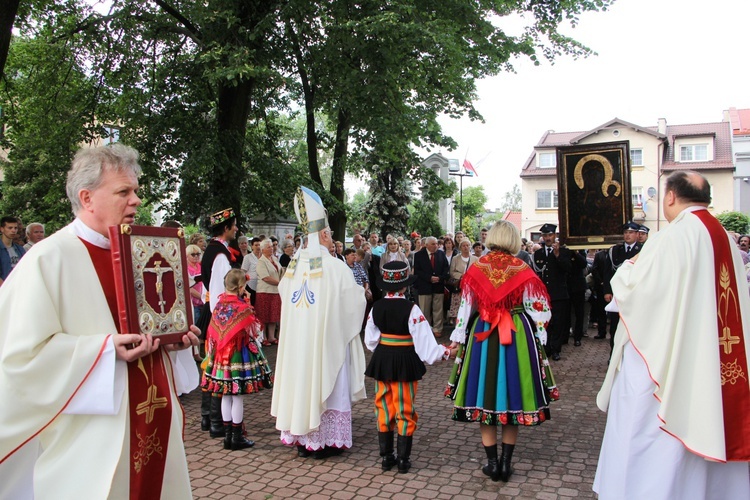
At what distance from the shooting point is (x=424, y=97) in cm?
1302

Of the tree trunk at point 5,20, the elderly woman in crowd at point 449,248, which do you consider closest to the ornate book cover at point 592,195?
the elderly woman in crowd at point 449,248

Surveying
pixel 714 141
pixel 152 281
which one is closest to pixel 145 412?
pixel 152 281

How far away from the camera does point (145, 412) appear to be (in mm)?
2686

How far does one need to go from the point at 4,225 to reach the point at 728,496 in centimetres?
821

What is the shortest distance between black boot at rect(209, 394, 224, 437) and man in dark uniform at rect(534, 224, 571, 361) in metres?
5.76

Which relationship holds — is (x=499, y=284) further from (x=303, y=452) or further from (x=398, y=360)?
(x=303, y=452)

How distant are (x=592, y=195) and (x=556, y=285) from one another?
2.74 m

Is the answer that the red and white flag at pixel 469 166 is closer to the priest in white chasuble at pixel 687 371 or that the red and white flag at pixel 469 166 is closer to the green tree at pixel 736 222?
the green tree at pixel 736 222

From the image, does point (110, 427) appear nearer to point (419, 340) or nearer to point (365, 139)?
point (419, 340)

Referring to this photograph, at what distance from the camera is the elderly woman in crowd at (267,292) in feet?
38.1

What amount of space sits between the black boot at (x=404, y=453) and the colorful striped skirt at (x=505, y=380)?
51 cm

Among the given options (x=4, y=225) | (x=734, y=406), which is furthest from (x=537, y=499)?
(x=4, y=225)

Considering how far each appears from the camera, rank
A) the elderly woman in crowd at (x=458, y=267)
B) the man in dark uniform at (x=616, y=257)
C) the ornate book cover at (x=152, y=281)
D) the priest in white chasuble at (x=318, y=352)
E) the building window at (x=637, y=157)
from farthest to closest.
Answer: the building window at (x=637, y=157) → the elderly woman in crowd at (x=458, y=267) → the man in dark uniform at (x=616, y=257) → the priest in white chasuble at (x=318, y=352) → the ornate book cover at (x=152, y=281)

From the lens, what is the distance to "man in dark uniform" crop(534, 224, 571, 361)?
33.1 ft
